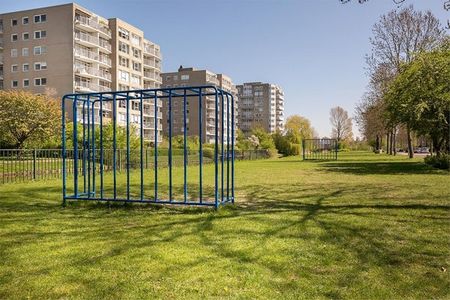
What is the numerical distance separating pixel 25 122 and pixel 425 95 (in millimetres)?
27371

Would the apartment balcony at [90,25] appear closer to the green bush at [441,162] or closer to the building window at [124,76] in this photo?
the building window at [124,76]

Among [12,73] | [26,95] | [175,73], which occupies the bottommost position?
[26,95]

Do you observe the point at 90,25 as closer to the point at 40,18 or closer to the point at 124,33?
the point at 40,18

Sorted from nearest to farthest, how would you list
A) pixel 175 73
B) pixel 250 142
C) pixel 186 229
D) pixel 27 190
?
pixel 186 229 → pixel 27 190 → pixel 250 142 → pixel 175 73

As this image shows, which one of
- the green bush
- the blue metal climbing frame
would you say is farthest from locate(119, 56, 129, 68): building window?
the green bush

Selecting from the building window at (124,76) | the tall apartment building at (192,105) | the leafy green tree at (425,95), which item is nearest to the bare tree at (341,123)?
the tall apartment building at (192,105)

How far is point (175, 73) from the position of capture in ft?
335

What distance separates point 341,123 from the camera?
99250mm

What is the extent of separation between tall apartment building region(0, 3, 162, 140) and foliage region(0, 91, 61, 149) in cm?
1965

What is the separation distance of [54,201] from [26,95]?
86.2 feet

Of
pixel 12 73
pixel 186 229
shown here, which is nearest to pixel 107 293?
pixel 186 229

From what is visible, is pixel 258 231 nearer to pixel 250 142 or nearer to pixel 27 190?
pixel 27 190

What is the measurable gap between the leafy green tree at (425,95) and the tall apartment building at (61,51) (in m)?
39.4

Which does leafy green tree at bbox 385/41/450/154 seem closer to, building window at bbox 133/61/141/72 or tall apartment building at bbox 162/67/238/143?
building window at bbox 133/61/141/72
